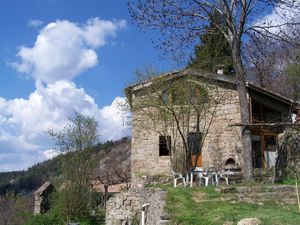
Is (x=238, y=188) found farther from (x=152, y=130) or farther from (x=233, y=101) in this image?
(x=233, y=101)

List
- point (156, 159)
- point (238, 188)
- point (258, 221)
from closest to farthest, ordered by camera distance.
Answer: point (258, 221) < point (238, 188) < point (156, 159)

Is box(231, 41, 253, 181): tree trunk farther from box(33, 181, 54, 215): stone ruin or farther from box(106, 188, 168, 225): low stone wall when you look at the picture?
box(33, 181, 54, 215): stone ruin

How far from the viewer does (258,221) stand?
27.6ft

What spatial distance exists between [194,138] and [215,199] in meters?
8.53

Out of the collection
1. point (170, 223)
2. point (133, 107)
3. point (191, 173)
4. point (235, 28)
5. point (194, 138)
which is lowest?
point (170, 223)

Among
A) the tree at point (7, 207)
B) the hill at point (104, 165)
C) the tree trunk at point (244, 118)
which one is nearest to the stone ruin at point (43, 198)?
the tree trunk at point (244, 118)

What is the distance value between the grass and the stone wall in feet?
31.1

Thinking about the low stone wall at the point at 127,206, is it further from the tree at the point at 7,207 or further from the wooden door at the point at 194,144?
the tree at the point at 7,207

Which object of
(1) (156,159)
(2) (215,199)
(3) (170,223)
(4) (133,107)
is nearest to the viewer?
(3) (170,223)

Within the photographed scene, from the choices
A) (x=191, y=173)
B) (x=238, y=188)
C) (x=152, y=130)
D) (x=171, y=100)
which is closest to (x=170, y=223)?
(x=238, y=188)

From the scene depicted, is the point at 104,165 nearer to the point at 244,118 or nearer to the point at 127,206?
the point at 127,206

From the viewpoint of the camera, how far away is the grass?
9.01 metres

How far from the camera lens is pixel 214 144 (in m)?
21.8

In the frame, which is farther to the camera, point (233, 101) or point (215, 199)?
point (233, 101)
